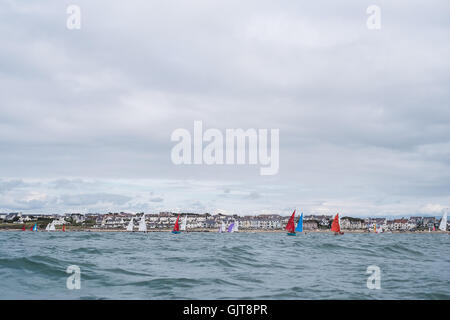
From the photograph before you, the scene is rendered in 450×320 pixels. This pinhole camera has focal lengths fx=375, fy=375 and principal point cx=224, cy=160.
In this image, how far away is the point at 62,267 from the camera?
56.7ft

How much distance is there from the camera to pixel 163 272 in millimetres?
16547

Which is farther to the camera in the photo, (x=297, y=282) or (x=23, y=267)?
(x=23, y=267)
